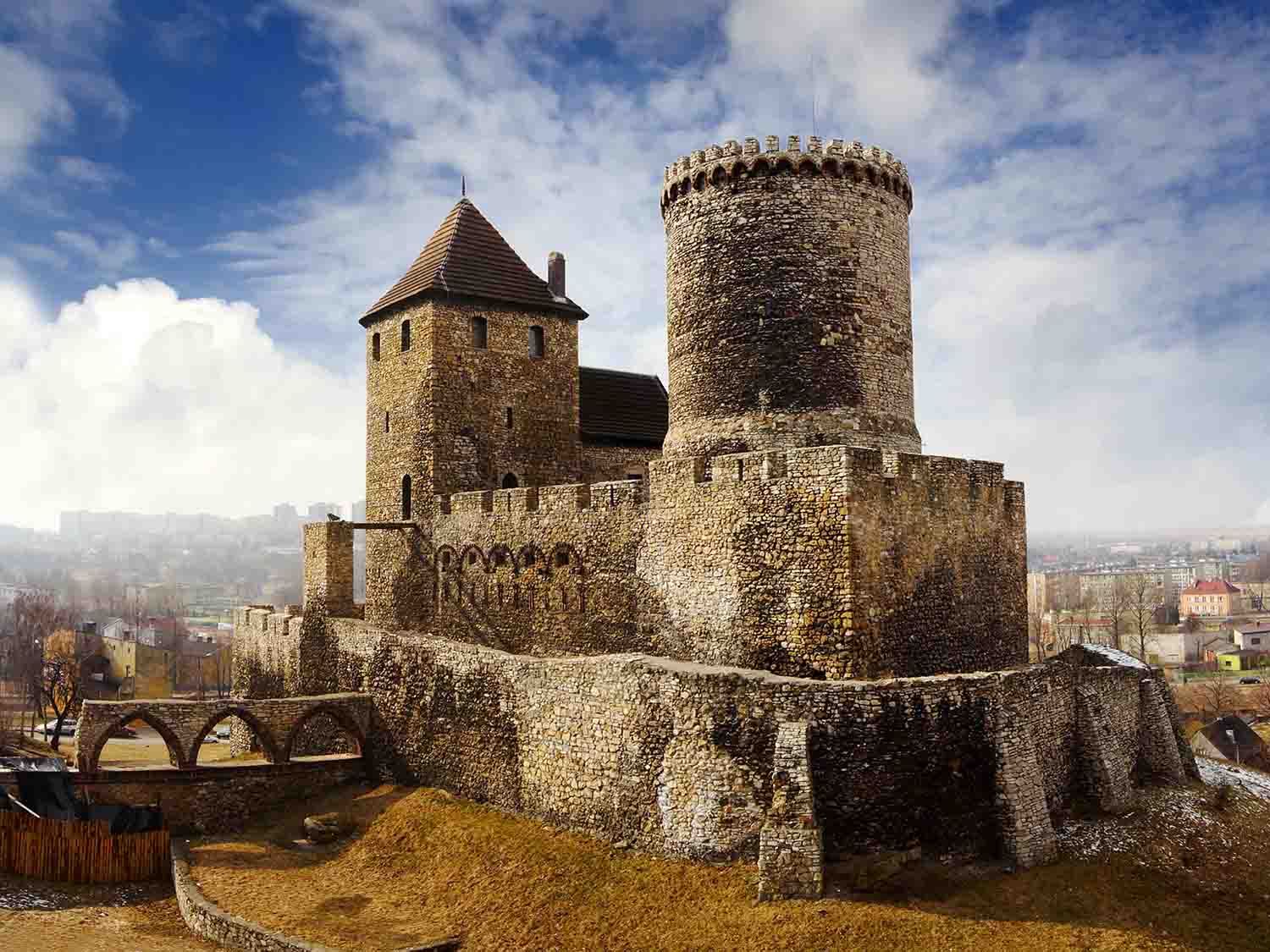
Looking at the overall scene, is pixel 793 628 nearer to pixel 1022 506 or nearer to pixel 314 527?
pixel 1022 506

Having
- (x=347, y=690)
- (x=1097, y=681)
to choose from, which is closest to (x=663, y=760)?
(x=1097, y=681)

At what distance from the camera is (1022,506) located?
20547 mm

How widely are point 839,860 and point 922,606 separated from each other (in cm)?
494

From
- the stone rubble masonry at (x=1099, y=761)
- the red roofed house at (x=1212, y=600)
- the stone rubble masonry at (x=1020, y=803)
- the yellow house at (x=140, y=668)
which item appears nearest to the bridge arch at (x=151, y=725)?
the stone rubble masonry at (x=1020, y=803)

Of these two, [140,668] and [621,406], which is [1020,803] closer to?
[621,406]

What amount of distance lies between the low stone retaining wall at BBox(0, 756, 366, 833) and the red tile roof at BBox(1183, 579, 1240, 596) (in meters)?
128

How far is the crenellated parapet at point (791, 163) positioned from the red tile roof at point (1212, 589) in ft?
408

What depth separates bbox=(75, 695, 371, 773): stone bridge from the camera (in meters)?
22.3

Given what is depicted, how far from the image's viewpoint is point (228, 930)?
1703 cm

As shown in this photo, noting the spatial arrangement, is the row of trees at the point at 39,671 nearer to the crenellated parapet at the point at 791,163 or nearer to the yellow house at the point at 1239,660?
the crenellated parapet at the point at 791,163

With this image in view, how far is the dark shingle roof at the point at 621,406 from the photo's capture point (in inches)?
1153

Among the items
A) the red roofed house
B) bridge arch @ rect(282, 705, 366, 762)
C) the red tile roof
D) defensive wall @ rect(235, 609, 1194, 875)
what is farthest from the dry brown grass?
the red tile roof

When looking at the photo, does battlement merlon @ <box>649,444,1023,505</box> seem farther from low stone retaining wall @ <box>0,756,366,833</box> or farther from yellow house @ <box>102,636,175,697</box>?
yellow house @ <box>102,636,175,697</box>

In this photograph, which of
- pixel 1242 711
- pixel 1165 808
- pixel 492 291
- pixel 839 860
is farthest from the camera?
pixel 1242 711
